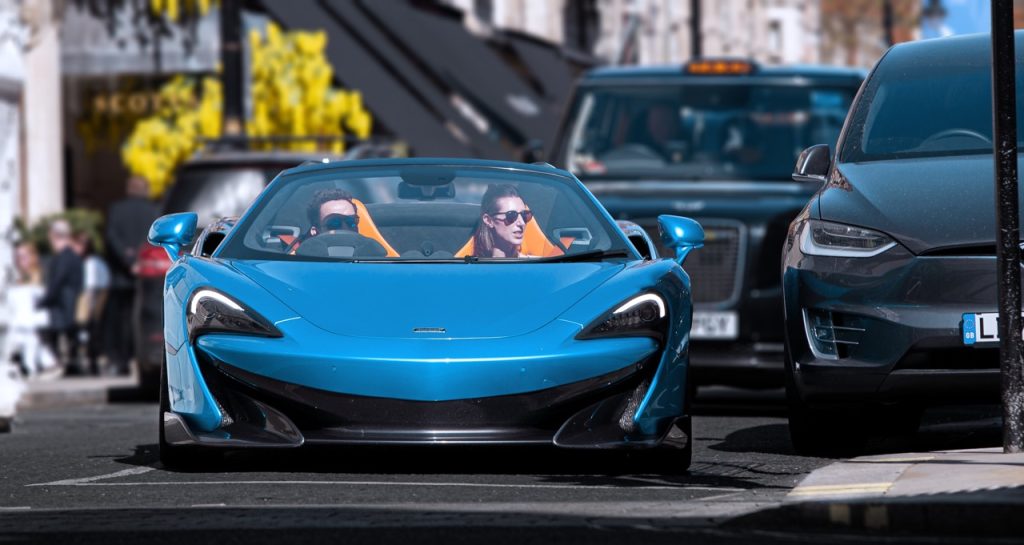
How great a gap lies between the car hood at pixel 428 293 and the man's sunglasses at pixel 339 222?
22.1 inches

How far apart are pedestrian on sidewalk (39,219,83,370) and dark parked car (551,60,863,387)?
9.01m

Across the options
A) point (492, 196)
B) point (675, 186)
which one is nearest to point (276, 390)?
point (492, 196)

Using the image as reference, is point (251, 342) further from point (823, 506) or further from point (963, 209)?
point (963, 209)

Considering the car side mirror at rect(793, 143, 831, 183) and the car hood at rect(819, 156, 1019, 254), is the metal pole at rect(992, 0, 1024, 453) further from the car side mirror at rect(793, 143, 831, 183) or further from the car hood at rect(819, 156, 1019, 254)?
the car side mirror at rect(793, 143, 831, 183)

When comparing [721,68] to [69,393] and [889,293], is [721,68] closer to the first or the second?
[889,293]

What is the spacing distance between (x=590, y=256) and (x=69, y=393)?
1107 cm

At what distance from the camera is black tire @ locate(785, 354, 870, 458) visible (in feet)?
31.1

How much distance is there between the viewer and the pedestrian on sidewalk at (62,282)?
902 inches

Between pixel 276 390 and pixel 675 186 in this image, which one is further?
pixel 675 186

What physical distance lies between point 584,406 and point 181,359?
147 centimetres

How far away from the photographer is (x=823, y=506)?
693 cm

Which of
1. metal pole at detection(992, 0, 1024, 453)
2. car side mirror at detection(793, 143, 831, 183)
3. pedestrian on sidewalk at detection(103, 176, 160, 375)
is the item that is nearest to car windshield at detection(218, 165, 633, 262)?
car side mirror at detection(793, 143, 831, 183)

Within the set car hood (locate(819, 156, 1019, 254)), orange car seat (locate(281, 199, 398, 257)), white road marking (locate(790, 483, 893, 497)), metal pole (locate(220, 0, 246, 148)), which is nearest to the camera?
white road marking (locate(790, 483, 893, 497))

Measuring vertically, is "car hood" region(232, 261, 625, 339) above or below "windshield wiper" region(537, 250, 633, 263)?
below
